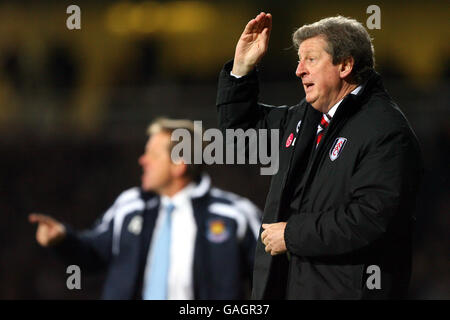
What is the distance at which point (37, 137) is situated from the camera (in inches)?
448

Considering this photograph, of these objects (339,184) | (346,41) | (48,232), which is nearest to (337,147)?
(339,184)

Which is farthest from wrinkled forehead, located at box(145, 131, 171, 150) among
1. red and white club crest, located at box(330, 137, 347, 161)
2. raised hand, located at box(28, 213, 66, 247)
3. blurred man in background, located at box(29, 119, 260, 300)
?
red and white club crest, located at box(330, 137, 347, 161)

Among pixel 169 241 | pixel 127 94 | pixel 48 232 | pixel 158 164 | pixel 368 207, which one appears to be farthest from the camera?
pixel 127 94

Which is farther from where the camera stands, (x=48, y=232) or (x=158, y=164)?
(x=158, y=164)

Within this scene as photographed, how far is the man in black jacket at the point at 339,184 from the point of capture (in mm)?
3254

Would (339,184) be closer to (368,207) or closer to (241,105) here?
(368,207)

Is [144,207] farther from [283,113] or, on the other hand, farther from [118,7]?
[118,7]

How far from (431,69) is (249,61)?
9972 mm

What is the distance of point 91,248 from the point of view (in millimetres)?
5551

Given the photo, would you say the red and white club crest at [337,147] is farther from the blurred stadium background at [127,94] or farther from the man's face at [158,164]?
the blurred stadium background at [127,94]

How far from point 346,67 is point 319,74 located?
0.12 meters

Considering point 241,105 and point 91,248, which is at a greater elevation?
point 241,105

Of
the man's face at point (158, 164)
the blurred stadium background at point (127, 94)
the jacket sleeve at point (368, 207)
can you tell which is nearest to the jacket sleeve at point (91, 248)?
the man's face at point (158, 164)
